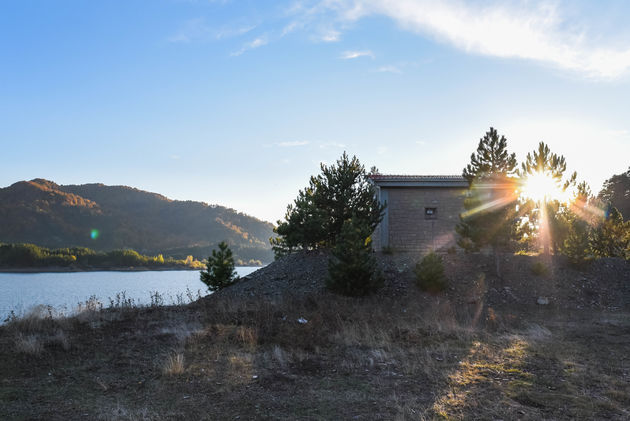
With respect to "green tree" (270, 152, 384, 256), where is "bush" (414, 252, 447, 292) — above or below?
below

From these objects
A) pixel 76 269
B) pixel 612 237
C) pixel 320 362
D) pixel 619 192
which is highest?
pixel 619 192

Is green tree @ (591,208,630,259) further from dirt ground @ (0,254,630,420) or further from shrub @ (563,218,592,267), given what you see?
dirt ground @ (0,254,630,420)

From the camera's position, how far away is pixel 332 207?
2253 cm

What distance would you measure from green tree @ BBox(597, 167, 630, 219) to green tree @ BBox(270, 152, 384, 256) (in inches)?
1633

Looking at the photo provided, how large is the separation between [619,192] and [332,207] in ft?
152

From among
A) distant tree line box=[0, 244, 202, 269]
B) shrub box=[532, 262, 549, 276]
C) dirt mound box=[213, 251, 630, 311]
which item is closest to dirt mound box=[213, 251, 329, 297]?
dirt mound box=[213, 251, 630, 311]

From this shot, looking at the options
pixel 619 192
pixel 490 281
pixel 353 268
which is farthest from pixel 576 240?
pixel 619 192

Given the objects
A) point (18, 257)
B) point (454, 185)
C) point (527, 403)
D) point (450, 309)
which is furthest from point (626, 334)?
point (18, 257)

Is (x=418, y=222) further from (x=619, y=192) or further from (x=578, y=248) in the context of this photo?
(x=619, y=192)

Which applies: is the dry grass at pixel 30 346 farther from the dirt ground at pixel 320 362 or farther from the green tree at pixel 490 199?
the green tree at pixel 490 199

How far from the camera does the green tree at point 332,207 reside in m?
21.9

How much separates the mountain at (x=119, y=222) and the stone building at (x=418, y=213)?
109979 mm

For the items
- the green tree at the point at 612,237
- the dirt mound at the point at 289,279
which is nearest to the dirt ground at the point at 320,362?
the dirt mound at the point at 289,279

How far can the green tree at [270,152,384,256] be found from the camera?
2194cm
